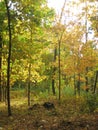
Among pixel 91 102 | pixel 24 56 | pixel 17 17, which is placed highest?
pixel 17 17

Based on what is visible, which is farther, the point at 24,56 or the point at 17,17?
the point at 24,56

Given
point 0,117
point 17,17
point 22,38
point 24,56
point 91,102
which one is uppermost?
point 17,17

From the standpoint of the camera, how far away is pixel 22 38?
1861 cm

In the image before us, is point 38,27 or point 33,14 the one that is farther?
point 38,27

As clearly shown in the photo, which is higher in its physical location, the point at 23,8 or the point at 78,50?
the point at 23,8

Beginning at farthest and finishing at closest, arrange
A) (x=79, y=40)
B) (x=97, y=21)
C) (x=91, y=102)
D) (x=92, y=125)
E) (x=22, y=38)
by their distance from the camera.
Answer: (x=79, y=40), (x=97, y=21), (x=22, y=38), (x=91, y=102), (x=92, y=125)

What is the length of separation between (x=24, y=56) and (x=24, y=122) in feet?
19.2

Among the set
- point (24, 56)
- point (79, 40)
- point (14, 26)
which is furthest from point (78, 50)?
point (14, 26)

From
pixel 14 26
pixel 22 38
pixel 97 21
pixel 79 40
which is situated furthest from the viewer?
pixel 79 40

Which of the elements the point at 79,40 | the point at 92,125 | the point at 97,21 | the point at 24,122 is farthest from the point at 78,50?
the point at 92,125

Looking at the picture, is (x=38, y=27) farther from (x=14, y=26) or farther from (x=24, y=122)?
(x=24, y=122)

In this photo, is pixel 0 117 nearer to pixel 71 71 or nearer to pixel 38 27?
pixel 38 27

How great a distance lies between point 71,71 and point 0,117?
1382 centimetres

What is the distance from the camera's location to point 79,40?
28750 millimetres
